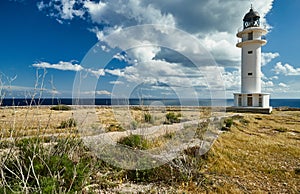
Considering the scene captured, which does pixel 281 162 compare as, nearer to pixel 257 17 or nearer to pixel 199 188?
pixel 199 188

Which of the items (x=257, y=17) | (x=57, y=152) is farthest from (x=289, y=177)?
(x=257, y=17)

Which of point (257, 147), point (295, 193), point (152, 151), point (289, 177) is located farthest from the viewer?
point (257, 147)

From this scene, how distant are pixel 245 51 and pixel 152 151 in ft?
77.6

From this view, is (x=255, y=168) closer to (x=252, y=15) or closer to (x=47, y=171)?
(x=47, y=171)

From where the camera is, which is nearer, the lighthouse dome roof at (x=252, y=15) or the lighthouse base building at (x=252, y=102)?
the lighthouse base building at (x=252, y=102)

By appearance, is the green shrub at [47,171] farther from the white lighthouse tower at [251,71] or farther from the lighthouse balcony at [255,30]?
the lighthouse balcony at [255,30]

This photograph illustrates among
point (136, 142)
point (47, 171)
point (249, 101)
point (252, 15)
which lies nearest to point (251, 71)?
point (249, 101)

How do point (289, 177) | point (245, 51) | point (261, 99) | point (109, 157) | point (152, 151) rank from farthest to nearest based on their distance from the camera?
point (245, 51), point (261, 99), point (152, 151), point (109, 157), point (289, 177)

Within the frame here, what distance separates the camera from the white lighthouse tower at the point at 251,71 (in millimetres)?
24141

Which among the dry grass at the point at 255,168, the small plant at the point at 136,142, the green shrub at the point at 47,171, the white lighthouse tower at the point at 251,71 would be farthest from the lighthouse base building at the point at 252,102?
the green shrub at the point at 47,171

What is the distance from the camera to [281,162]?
5.96 meters

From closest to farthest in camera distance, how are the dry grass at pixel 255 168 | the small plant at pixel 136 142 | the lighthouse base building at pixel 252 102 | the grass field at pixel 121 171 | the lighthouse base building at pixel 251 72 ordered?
the grass field at pixel 121 171 < the dry grass at pixel 255 168 < the small plant at pixel 136 142 < the lighthouse base building at pixel 252 102 < the lighthouse base building at pixel 251 72

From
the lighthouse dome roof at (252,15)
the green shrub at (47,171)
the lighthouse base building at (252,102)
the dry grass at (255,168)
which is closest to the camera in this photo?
the green shrub at (47,171)

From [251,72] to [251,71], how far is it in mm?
113
